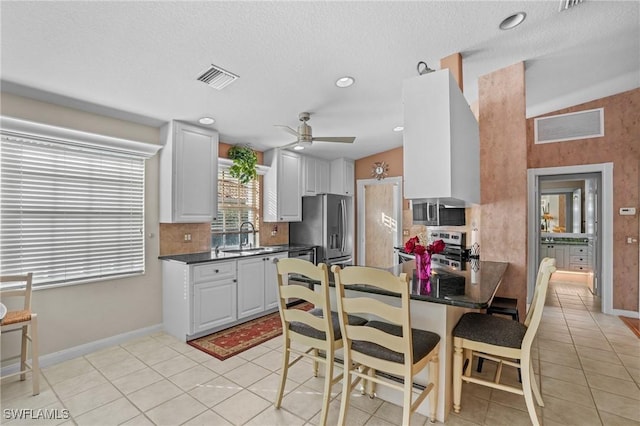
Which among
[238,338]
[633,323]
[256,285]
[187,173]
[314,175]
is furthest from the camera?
[314,175]

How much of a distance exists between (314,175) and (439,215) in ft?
7.97

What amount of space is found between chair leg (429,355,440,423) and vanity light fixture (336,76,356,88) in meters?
2.54

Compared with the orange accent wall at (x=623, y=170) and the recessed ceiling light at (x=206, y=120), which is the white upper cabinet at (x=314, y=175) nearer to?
the recessed ceiling light at (x=206, y=120)

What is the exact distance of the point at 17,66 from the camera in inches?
92.6

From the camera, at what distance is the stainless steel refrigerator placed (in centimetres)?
515

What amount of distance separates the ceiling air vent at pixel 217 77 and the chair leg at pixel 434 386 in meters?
2.78

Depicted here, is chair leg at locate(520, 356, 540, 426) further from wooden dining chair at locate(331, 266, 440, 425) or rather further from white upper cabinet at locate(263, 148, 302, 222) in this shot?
white upper cabinet at locate(263, 148, 302, 222)

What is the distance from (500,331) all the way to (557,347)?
1820mm

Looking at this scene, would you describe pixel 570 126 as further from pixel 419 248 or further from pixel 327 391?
pixel 327 391

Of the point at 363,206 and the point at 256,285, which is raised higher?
the point at 363,206

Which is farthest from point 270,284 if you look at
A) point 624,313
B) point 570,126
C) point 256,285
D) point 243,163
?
point 570,126

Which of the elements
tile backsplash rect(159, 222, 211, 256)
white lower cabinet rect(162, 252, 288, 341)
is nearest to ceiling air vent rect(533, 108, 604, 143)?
white lower cabinet rect(162, 252, 288, 341)

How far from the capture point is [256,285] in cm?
412

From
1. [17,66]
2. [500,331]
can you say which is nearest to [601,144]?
[500,331]
